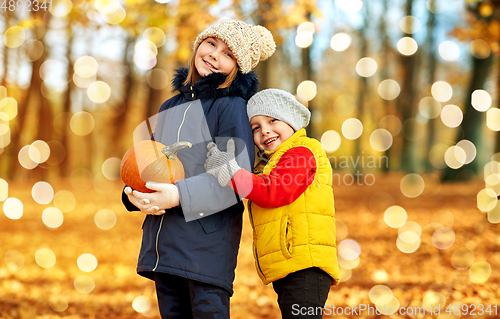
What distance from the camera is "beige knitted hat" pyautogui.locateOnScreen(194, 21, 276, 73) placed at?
2.29 metres

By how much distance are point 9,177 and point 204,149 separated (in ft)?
70.2

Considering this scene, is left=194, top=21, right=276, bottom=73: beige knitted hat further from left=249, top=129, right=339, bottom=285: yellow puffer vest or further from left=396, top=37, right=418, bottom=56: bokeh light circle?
left=396, top=37, right=418, bottom=56: bokeh light circle

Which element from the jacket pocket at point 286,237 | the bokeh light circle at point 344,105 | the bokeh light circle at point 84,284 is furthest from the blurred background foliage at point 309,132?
the bokeh light circle at point 344,105

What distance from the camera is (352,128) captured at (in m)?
29.0

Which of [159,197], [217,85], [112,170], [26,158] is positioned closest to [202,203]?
[159,197]

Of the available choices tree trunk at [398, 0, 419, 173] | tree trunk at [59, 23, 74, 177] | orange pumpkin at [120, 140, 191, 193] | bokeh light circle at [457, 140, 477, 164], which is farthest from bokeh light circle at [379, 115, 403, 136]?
orange pumpkin at [120, 140, 191, 193]

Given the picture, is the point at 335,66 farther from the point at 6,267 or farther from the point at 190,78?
the point at 190,78

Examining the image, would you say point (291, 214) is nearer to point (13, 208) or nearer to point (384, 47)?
point (13, 208)

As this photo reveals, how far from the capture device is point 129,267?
633 cm

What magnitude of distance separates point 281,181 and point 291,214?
22cm

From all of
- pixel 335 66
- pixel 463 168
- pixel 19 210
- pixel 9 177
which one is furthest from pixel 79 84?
pixel 463 168

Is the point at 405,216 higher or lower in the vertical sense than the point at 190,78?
lower

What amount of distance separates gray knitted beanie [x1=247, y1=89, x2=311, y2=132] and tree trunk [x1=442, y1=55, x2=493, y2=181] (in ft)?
36.5

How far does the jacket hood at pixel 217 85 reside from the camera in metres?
2.22
